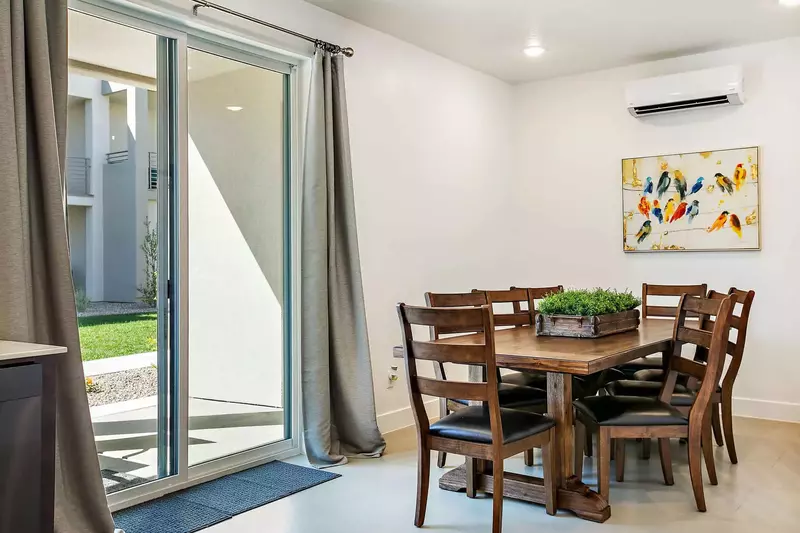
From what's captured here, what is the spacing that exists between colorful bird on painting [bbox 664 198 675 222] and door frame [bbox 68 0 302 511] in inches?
114

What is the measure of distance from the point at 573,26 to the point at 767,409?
298 cm

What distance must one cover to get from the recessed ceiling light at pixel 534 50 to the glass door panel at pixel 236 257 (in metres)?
1.88

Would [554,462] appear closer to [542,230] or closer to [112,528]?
[112,528]

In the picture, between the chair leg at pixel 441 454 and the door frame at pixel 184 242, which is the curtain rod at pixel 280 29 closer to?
the door frame at pixel 184 242

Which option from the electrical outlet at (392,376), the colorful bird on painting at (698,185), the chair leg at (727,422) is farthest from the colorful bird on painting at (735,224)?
the electrical outlet at (392,376)

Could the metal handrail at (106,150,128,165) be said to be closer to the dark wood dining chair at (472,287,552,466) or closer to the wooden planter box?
the dark wood dining chair at (472,287,552,466)

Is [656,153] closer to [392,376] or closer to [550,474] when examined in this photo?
[392,376]

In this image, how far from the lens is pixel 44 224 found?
2.67 metres

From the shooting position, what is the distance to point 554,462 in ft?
9.86

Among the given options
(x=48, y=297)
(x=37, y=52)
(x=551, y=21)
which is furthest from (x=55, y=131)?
(x=551, y=21)

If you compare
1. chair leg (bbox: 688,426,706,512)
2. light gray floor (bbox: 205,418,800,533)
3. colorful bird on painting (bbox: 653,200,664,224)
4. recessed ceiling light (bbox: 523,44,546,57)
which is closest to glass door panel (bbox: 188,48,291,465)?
light gray floor (bbox: 205,418,800,533)

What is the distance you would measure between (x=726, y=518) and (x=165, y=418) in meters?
2.58

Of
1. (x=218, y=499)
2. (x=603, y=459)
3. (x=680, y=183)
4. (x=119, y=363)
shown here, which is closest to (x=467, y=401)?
(x=603, y=459)

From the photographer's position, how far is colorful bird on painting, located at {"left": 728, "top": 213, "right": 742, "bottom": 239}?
500 cm
